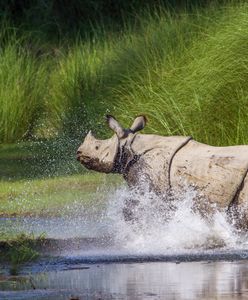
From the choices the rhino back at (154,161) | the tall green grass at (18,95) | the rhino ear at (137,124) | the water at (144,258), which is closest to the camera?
the water at (144,258)

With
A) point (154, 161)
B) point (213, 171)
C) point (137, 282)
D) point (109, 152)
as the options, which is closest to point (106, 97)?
point (109, 152)

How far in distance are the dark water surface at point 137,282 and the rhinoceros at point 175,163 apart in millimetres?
1145

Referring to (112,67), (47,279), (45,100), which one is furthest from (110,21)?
(47,279)

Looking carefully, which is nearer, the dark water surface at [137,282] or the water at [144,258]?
the dark water surface at [137,282]

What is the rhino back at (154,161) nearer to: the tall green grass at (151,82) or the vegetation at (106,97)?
the vegetation at (106,97)

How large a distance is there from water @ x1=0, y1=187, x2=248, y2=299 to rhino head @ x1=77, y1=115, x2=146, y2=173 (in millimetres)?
240

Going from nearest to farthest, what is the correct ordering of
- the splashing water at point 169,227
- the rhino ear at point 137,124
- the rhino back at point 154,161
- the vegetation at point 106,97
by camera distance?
the splashing water at point 169,227
the rhino back at point 154,161
the rhino ear at point 137,124
the vegetation at point 106,97

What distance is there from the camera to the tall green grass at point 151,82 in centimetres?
1473

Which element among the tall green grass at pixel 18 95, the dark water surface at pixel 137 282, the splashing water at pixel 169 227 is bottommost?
the tall green grass at pixel 18 95

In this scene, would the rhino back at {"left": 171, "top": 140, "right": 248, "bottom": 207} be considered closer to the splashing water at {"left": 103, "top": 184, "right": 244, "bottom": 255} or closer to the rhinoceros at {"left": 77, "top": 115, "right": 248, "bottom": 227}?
the rhinoceros at {"left": 77, "top": 115, "right": 248, "bottom": 227}

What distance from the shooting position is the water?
805 centimetres

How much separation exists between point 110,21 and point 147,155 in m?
17.1

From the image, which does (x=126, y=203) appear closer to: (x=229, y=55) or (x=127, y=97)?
(x=229, y=55)

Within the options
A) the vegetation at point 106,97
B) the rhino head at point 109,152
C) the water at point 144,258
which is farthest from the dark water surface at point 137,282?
the rhino head at point 109,152
